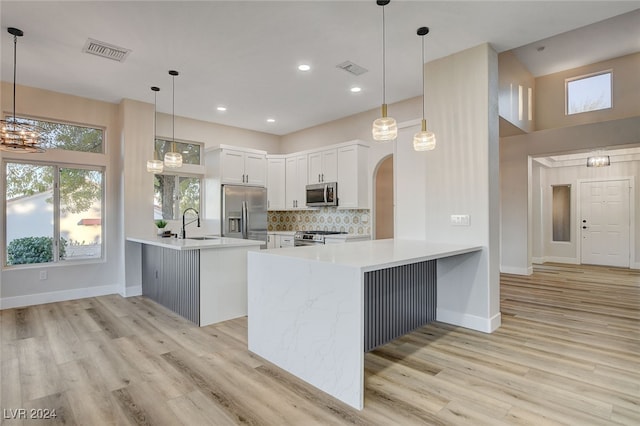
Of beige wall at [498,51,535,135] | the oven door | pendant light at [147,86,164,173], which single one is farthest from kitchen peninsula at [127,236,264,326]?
beige wall at [498,51,535,135]

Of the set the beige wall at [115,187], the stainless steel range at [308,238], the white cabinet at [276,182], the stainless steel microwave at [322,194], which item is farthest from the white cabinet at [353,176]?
the beige wall at [115,187]

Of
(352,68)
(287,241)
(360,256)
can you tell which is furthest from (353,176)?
(360,256)

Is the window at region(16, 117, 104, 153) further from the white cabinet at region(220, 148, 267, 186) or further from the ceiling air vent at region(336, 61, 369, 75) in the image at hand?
the ceiling air vent at region(336, 61, 369, 75)

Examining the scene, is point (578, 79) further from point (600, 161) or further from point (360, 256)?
point (360, 256)

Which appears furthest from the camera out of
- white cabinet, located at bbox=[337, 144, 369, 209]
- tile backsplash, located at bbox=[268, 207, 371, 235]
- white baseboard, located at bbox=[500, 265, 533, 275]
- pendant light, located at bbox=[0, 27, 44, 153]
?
white baseboard, located at bbox=[500, 265, 533, 275]

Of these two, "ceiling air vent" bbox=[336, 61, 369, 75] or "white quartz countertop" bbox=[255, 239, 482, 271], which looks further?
"ceiling air vent" bbox=[336, 61, 369, 75]

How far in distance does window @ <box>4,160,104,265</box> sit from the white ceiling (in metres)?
1.23

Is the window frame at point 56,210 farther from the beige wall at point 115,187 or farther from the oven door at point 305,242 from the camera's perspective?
the oven door at point 305,242

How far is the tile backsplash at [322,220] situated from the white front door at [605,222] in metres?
5.66

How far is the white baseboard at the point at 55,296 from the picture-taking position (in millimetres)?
4489

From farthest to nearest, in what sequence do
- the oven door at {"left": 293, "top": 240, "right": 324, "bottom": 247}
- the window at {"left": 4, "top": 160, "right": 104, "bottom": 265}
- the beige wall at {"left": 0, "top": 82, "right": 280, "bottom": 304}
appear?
the oven door at {"left": 293, "top": 240, "right": 324, "bottom": 247}
the beige wall at {"left": 0, "top": 82, "right": 280, "bottom": 304}
the window at {"left": 4, "top": 160, "right": 104, "bottom": 265}

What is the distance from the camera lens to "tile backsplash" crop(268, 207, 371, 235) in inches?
242

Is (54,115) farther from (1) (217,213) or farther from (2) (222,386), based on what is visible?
(2) (222,386)

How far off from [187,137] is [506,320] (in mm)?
5741
